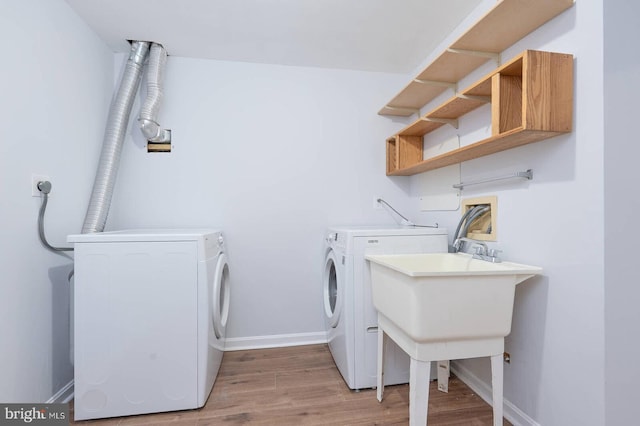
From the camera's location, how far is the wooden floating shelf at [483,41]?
4.05ft

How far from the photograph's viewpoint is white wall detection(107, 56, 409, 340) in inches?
89.9

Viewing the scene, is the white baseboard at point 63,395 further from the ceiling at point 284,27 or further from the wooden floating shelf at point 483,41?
the wooden floating shelf at point 483,41

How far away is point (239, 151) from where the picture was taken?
2377 mm

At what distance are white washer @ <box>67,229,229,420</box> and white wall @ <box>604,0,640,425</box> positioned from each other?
180 cm

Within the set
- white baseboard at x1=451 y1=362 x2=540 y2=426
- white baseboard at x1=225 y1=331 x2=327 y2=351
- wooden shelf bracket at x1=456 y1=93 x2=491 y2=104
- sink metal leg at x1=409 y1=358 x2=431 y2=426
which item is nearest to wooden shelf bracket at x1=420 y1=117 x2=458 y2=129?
wooden shelf bracket at x1=456 y1=93 x2=491 y2=104

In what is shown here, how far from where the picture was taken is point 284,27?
6.34ft

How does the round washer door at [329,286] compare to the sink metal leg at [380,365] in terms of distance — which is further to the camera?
the round washer door at [329,286]

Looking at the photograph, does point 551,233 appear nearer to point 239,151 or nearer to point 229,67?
point 239,151

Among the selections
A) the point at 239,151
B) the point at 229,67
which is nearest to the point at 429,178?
the point at 239,151

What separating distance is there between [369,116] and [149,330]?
2268 millimetres

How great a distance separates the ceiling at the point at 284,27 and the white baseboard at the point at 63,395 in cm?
227

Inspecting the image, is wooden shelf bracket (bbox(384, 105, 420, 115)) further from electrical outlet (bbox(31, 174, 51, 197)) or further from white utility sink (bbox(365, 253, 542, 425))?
electrical outlet (bbox(31, 174, 51, 197))

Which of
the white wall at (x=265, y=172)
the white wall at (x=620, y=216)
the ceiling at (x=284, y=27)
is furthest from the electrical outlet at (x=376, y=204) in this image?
the white wall at (x=620, y=216)

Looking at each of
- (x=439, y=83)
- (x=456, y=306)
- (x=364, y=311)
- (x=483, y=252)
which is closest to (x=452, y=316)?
(x=456, y=306)
